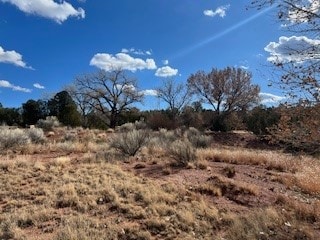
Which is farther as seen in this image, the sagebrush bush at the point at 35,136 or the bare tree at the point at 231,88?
the bare tree at the point at 231,88

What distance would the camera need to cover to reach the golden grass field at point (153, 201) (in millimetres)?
7270

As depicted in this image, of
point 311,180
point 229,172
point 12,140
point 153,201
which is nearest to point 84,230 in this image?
point 153,201

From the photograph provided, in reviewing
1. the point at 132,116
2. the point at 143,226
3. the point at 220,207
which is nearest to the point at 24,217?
the point at 143,226

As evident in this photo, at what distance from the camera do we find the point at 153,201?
900cm

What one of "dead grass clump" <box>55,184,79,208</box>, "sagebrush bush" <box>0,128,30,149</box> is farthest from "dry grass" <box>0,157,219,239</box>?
"sagebrush bush" <box>0,128,30,149</box>

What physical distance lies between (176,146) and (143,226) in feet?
25.8

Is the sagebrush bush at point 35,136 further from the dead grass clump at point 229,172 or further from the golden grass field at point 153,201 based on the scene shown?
the dead grass clump at point 229,172

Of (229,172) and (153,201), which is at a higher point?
(229,172)

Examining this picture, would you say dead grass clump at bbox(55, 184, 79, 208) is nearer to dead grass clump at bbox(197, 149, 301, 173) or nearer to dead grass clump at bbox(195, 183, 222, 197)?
dead grass clump at bbox(195, 183, 222, 197)

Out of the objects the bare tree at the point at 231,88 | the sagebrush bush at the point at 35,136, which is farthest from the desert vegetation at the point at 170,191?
the bare tree at the point at 231,88

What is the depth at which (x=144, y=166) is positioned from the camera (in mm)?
13648

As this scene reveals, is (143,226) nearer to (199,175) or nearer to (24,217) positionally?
(24,217)

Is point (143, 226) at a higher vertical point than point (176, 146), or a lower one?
lower

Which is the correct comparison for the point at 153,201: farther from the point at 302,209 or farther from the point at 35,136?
the point at 35,136
